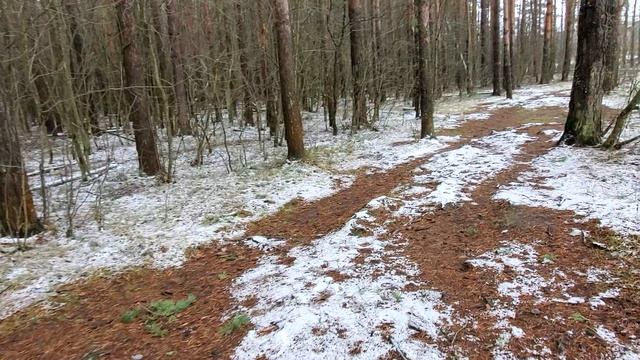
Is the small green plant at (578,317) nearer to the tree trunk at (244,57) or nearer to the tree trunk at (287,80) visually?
the tree trunk at (287,80)

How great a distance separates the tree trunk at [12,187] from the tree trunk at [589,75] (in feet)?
29.7

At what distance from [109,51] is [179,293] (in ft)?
43.0

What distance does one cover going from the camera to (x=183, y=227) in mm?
6039

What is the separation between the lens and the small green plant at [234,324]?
3.62m

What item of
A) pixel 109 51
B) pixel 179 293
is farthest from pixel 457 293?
pixel 109 51

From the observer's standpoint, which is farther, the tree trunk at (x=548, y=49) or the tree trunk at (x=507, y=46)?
the tree trunk at (x=548, y=49)

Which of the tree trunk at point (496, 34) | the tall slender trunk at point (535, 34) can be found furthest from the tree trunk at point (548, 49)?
the tree trunk at point (496, 34)

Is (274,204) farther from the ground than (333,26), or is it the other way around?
(333,26)

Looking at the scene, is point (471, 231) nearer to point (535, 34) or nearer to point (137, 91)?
point (137, 91)

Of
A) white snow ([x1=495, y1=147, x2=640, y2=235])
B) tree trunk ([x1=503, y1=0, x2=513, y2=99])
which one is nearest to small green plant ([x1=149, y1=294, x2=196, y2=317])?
white snow ([x1=495, y1=147, x2=640, y2=235])

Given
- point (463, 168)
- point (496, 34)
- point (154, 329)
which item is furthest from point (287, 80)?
point (496, 34)

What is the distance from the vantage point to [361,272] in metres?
4.30

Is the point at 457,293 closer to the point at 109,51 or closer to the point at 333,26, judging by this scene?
the point at 333,26

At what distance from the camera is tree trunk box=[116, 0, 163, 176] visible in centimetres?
832
